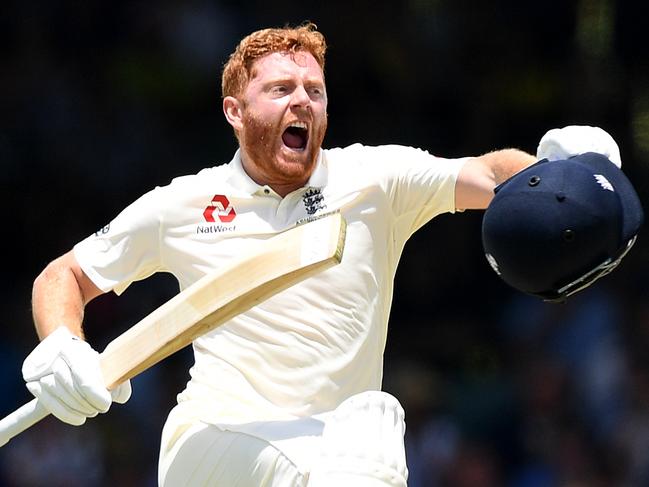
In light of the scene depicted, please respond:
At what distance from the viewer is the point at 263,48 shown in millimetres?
3490

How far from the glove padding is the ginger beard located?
59 centimetres

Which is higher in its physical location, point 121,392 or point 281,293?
point 281,293

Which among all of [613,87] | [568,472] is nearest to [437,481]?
[568,472]

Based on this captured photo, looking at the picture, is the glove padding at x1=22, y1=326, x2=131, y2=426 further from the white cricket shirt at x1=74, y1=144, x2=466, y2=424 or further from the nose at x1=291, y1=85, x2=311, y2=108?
the nose at x1=291, y1=85, x2=311, y2=108

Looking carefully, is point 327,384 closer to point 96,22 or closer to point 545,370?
point 545,370

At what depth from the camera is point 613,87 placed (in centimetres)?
591

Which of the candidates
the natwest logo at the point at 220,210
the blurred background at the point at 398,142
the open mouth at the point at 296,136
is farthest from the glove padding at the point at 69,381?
the blurred background at the point at 398,142

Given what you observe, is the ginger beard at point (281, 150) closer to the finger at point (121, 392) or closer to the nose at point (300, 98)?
the nose at point (300, 98)

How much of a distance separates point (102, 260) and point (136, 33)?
275 cm

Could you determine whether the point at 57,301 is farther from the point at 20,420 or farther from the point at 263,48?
the point at 263,48

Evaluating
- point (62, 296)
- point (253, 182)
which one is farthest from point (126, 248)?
point (253, 182)

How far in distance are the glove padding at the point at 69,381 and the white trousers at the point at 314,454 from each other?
20 centimetres

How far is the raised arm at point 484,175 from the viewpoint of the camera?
331 centimetres

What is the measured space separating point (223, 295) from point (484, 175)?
70cm
